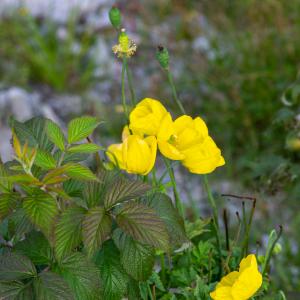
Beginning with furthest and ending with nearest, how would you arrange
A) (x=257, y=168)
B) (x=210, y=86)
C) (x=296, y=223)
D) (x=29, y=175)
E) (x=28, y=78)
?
1. (x=28, y=78)
2. (x=210, y=86)
3. (x=296, y=223)
4. (x=257, y=168)
5. (x=29, y=175)

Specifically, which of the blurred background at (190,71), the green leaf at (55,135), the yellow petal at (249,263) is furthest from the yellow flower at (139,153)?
the blurred background at (190,71)

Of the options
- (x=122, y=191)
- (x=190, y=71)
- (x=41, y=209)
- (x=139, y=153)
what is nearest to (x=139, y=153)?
A: (x=139, y=153)

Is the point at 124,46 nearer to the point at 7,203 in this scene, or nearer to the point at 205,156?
the point at 205,156

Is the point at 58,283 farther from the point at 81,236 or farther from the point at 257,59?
the point at 257,59

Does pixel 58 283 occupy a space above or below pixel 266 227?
above

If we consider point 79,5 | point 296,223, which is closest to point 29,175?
point 296,223

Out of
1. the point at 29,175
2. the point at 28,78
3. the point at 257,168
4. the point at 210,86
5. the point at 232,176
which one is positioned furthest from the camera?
the point at 28,78
